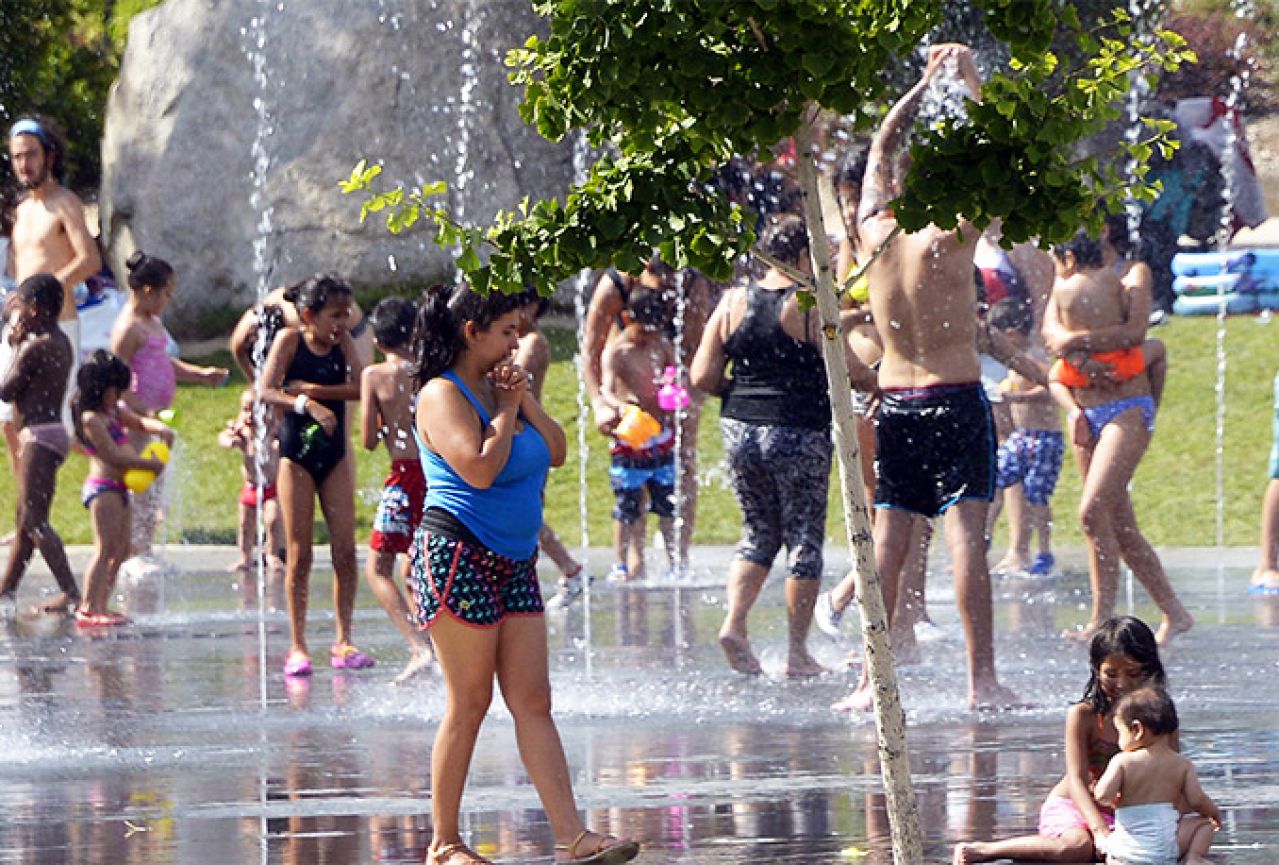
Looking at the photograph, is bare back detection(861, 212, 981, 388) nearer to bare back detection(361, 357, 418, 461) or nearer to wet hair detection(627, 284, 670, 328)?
bare back detection(361, 357, 418, 461)

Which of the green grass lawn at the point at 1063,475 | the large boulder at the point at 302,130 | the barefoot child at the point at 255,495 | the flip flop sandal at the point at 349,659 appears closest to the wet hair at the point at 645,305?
the barefoot child at the point at 255,495

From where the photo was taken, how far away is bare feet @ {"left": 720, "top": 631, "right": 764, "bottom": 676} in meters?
9.64

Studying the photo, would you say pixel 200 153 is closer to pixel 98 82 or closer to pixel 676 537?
pixel 98 82

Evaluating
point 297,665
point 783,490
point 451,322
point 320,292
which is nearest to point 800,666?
point 783,490

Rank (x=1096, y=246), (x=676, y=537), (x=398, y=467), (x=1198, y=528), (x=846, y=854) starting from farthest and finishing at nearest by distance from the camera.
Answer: (x=1198, y=528), (x=676, y=537), (x=1096, y=246), (x=398, y=467), (x=846, y=854)

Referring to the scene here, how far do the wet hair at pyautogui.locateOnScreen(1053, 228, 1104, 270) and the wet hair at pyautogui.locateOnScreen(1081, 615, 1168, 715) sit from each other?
14.5 ft

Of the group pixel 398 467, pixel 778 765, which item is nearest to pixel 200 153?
pixel 398 467

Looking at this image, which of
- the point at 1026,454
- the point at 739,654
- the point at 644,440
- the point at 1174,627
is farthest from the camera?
the point at 1026,454

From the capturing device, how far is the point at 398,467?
32.0 ft

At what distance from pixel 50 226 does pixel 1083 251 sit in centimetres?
627

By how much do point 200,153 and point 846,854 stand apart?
1688 cm

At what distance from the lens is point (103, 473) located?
12.3 metres

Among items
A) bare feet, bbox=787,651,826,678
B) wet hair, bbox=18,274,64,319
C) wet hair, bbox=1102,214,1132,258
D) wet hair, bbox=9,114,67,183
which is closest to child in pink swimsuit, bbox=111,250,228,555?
wet hair, bbox=9,114,67,183

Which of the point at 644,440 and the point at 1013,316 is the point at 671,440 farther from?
the point at 1013,316
